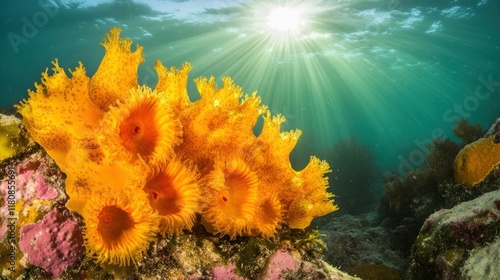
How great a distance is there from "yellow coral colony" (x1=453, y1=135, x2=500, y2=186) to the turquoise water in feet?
34.1

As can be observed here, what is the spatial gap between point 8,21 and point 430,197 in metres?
30.2

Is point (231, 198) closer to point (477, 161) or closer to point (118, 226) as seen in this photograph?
point (118, 226)

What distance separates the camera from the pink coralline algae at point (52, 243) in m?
2.00

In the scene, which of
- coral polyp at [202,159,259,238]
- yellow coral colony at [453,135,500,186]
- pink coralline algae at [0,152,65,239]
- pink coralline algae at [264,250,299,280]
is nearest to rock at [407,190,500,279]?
pink coralline algae at [264,250,299,280]

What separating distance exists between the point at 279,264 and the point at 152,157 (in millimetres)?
1348

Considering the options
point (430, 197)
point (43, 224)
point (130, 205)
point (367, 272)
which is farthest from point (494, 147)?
point (43, 224)

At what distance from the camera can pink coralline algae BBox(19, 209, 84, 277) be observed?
1996 mm

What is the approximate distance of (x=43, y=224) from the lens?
203cm

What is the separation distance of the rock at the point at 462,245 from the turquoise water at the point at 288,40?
1324 cm

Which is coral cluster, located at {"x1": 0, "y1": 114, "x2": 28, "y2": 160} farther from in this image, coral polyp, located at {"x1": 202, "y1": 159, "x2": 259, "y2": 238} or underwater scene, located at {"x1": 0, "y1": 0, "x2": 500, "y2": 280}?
coral polyp, located at {"x1": 202, "y1": 159, "x2": 259, "y2": 238}

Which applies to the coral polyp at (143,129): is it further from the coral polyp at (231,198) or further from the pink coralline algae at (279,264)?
the pink coralline algae at (279,264)

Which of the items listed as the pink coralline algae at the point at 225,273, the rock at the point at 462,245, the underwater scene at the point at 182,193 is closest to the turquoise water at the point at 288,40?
the underwater scene at the point at 182,193

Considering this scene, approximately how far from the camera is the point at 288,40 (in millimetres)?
28859

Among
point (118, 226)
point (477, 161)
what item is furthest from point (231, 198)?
point (477, 161)
